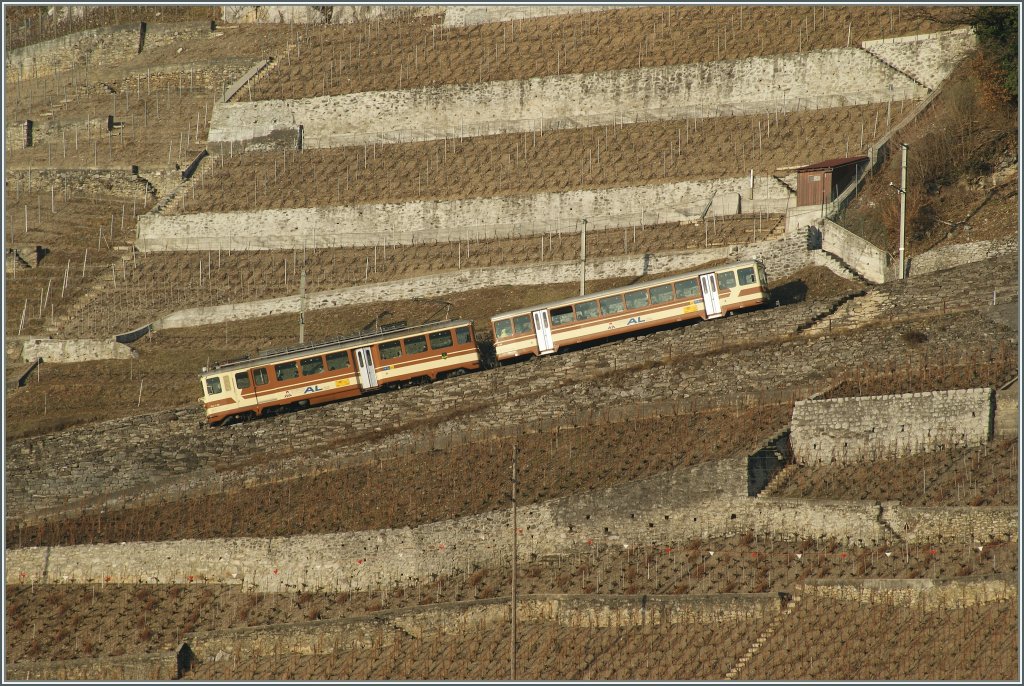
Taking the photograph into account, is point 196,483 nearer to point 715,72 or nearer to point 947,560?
point 947,560

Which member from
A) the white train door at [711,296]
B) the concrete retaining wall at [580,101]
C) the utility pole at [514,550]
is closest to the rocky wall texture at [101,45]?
the concrete retaining wall at [580,101]

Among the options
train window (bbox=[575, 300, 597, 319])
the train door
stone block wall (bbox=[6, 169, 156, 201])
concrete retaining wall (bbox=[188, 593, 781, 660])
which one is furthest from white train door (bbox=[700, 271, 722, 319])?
stone block wall (bbox=[6, 169, 156, 201])

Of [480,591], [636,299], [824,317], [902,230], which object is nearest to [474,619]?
[480,591]

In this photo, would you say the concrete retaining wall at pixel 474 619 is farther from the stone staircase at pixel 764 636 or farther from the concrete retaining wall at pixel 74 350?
the concrete retaining wall at pixel 74 350

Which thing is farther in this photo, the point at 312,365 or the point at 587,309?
the point at 587,309

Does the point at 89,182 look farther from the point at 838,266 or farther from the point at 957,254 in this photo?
the point at 957,254

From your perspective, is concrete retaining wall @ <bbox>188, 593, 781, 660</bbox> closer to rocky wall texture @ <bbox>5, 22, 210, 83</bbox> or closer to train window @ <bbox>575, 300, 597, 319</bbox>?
train window @ <bbox>575, 300, 597, 319</bbox>
